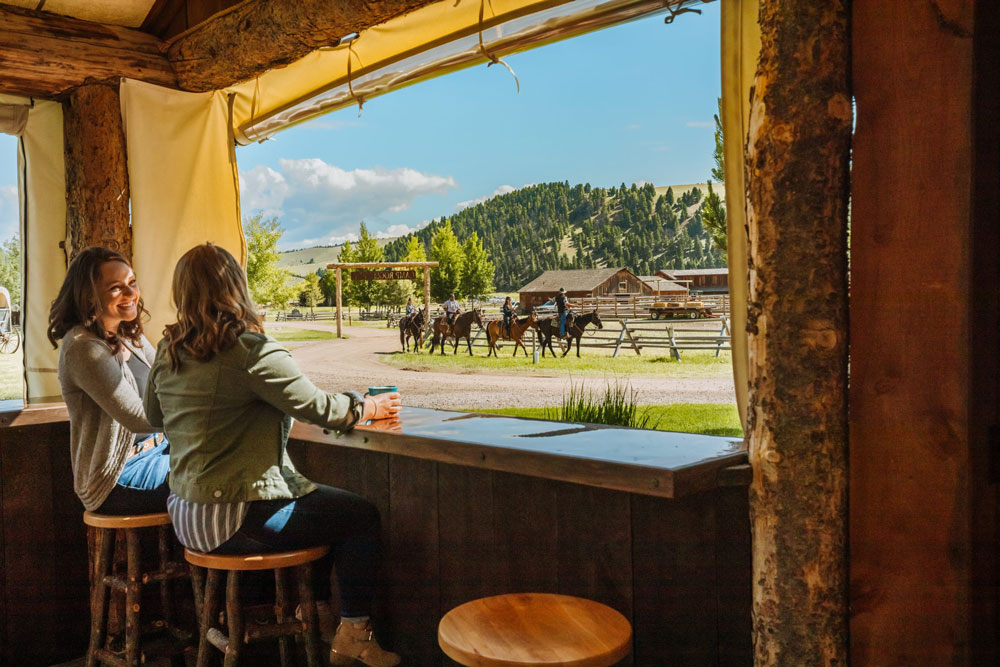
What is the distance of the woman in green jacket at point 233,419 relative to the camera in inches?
75.1

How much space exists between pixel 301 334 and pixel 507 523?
1762 mm

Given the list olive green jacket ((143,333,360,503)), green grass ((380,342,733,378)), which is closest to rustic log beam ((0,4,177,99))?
green grass ((380,342,733,378))

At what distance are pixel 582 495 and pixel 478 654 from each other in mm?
603

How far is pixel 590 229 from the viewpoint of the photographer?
8.24 ft

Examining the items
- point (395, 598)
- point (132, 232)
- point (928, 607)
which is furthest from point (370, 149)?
point (928, 607)

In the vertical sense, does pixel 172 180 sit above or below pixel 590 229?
above

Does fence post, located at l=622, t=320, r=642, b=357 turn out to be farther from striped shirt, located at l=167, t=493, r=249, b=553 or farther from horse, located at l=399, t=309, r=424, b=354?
striped shirt, located at l=167, t=493, r=249, b=553

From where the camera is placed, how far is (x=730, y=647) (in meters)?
1.86

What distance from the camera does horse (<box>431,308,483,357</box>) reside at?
115 inches

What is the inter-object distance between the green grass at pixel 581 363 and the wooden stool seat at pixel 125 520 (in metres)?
1.12

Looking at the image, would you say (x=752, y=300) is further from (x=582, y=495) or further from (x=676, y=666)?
(x=676, y=666)

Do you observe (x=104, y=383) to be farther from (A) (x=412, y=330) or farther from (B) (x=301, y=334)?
(B) (x=301, y=334)

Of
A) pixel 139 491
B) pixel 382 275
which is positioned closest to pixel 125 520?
pixel 139 491

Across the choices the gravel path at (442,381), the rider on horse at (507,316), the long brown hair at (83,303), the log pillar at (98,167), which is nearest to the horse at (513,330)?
the rider on horse at (507,316)
